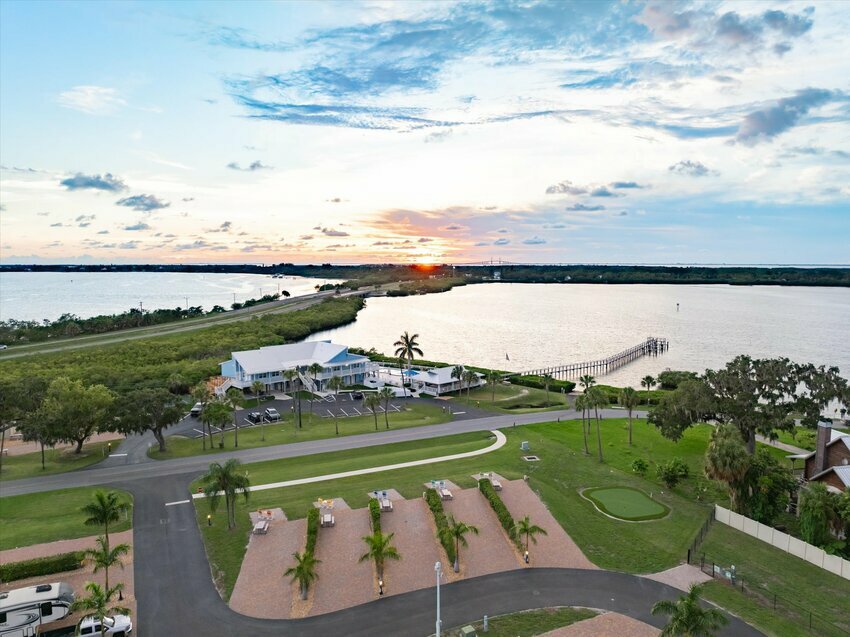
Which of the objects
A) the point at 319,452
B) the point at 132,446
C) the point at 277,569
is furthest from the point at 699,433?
the point at 132,446

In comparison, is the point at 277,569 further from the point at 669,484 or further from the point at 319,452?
the point at 669,484

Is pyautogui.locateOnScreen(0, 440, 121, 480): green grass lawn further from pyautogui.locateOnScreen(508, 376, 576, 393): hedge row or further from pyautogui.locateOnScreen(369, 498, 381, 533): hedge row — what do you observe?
pyautogui.locateOnScreen(508, 376, 576, 393): hedge row

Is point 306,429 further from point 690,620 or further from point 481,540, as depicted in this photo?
point 690,620

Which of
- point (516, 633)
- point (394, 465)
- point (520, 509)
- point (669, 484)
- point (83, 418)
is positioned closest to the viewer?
point (516, 633)

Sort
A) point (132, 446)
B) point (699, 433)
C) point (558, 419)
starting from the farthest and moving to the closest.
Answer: point (558, 419) < point (699, 433) < point (132, 446)

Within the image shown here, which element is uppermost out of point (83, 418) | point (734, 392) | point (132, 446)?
point (734, 392)

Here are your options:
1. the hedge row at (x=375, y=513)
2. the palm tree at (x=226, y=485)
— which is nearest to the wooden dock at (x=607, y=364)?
the hedge row at (x=375, y=513)

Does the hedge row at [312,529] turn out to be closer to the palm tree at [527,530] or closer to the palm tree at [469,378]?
the palm tree at [527,530]

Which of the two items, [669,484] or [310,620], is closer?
[310,620]
